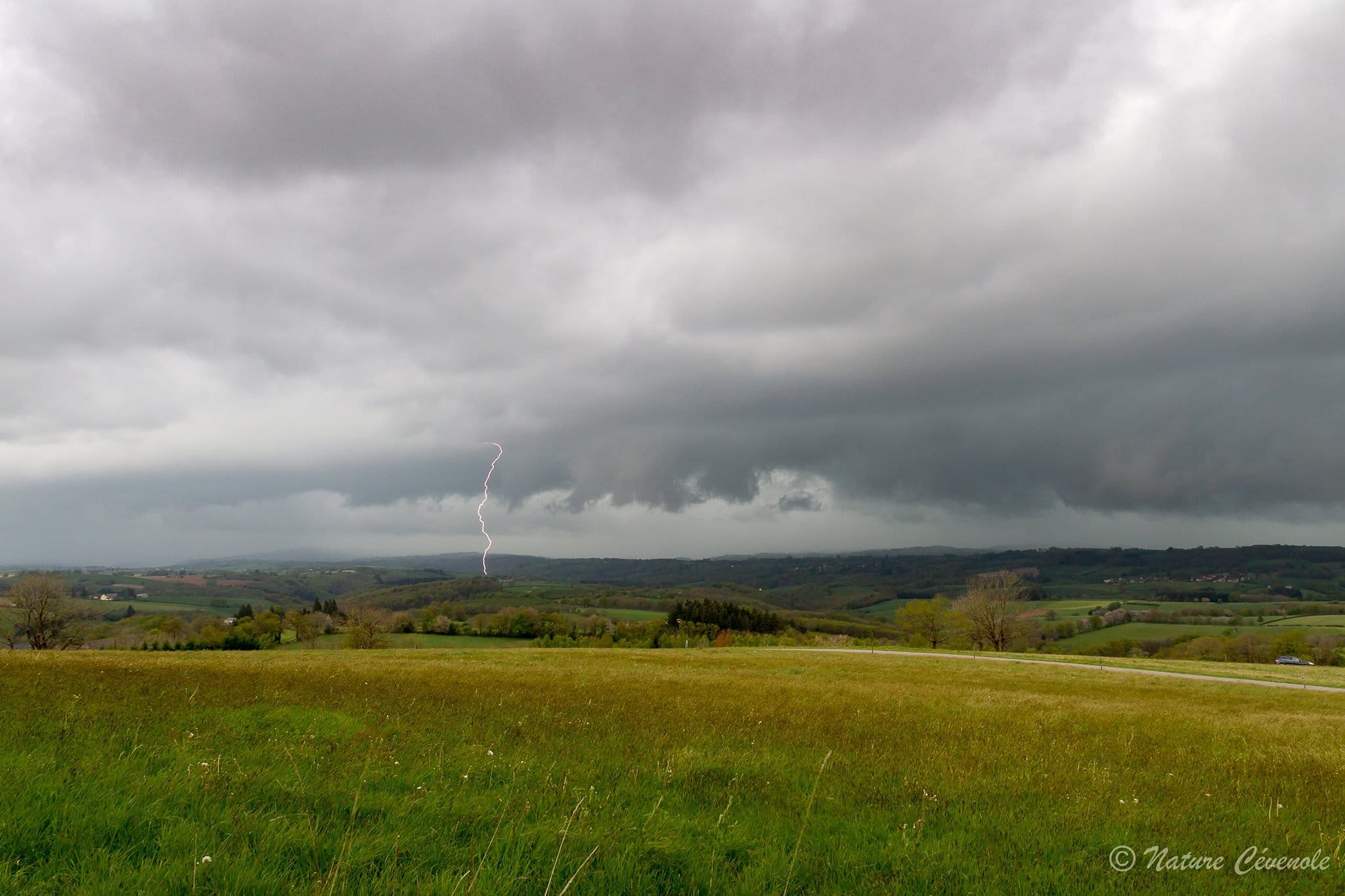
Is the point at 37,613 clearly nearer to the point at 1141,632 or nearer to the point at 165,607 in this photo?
the point at 165,607

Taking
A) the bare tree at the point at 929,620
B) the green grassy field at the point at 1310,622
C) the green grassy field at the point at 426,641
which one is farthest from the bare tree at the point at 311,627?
the green grassy field at the point at 1310,622

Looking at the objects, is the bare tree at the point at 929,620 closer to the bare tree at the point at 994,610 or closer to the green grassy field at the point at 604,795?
the bare tree at the point at 994,610

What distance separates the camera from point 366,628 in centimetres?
9431

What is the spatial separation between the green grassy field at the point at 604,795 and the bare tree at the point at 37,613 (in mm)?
78235

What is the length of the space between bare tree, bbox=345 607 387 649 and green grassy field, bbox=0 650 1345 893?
282ft

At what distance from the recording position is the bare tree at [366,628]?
302 feet

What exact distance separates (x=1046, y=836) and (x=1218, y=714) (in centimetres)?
1721

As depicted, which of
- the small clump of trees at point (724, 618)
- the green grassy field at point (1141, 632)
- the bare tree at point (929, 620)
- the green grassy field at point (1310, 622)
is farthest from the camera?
the green grassy field at point (1310, 622)

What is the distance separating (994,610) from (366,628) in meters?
85.9

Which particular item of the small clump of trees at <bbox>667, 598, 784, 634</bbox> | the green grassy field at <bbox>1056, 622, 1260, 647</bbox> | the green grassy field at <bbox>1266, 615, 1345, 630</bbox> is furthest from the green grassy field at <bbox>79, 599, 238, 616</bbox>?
the green grassy field at <bbox>1266, 615, 1345, 630</bbox>

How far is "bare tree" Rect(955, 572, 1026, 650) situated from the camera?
270 feet

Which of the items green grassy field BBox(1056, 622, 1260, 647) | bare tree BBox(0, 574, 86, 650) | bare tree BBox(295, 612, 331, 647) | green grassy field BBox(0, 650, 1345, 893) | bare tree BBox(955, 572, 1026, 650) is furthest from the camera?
green grassy field BBox(1056, 622, 1260, 647)

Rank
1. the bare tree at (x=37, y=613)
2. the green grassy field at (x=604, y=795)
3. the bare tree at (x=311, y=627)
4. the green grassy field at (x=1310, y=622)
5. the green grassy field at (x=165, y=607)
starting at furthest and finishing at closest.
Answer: the green grassy field at (x=165, y=607) → the green grassy field at (x=1310, y=622) → the bare tree at (x=311, y=627) → the bare tree at (x=37, y=613) → the green grassy field at (x=604, y=795)

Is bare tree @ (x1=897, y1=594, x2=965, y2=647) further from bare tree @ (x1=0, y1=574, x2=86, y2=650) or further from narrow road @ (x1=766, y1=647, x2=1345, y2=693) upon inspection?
bare tree @ (x1=0, y1=574, x2=86, y2=650)
